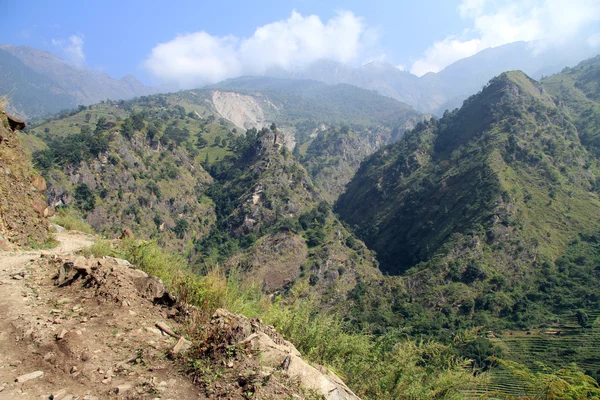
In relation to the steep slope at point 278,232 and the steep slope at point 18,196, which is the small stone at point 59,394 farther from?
the steep slope at point 278,232

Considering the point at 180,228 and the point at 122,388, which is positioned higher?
the point at 122,388

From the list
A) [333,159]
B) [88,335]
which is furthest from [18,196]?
[333,159]

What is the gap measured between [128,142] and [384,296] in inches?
2088

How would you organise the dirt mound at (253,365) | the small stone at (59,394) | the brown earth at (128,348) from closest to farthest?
the small stone at (59,394)
the brown earth at (128,348)
the dirt mound at (253,365)

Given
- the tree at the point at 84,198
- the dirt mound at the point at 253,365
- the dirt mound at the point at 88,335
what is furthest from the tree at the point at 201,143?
the dirt mound at the point at 253,365

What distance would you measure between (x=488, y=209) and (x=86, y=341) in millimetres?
57091

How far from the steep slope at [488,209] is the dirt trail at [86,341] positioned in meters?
39.7

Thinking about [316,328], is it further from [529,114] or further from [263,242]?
[529,114]

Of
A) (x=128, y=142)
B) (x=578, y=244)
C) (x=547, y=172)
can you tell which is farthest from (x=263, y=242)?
(x=547, y=172)

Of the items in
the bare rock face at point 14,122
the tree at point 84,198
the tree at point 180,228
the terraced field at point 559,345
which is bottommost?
the terraced field at point 559,345

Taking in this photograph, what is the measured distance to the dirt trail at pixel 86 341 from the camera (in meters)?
3.71

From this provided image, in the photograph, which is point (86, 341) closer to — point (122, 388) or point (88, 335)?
point (88, 335)

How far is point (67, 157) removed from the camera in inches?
2144

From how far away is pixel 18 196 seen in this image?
31.9 feet
